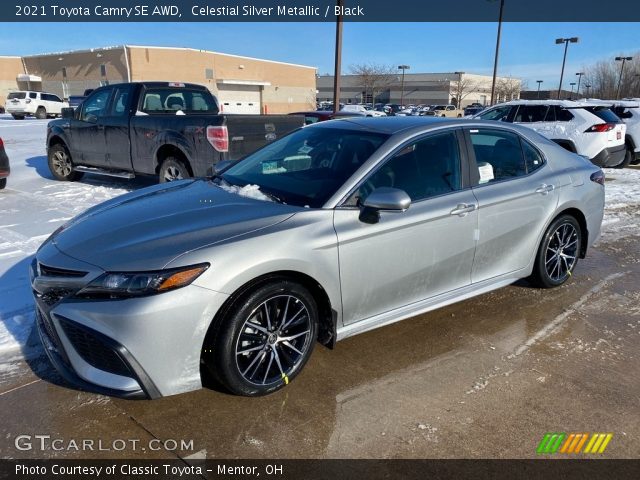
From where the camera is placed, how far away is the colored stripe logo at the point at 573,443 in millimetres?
2600

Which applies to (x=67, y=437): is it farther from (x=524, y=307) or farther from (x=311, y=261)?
(x=524, y=307)

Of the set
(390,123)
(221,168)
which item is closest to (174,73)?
(221,168)

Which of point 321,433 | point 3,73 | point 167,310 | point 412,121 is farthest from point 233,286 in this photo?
point 3,73

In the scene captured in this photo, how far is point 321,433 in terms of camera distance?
8.85ft

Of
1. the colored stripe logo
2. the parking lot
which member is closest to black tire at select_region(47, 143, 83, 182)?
the parking lot

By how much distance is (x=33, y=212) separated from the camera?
713 cm

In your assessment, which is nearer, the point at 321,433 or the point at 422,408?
the point at 321,433

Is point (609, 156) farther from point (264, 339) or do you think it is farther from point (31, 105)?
point (31, 105)

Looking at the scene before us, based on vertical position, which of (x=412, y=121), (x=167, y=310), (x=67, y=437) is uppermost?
(x=412, y=121)

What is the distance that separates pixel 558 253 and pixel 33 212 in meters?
6.81

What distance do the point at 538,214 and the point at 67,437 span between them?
3.78 m

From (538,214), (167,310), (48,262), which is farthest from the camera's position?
(538,214)

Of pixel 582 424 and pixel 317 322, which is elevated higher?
pixel 317 322

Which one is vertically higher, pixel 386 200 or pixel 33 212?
pixel 386 200
